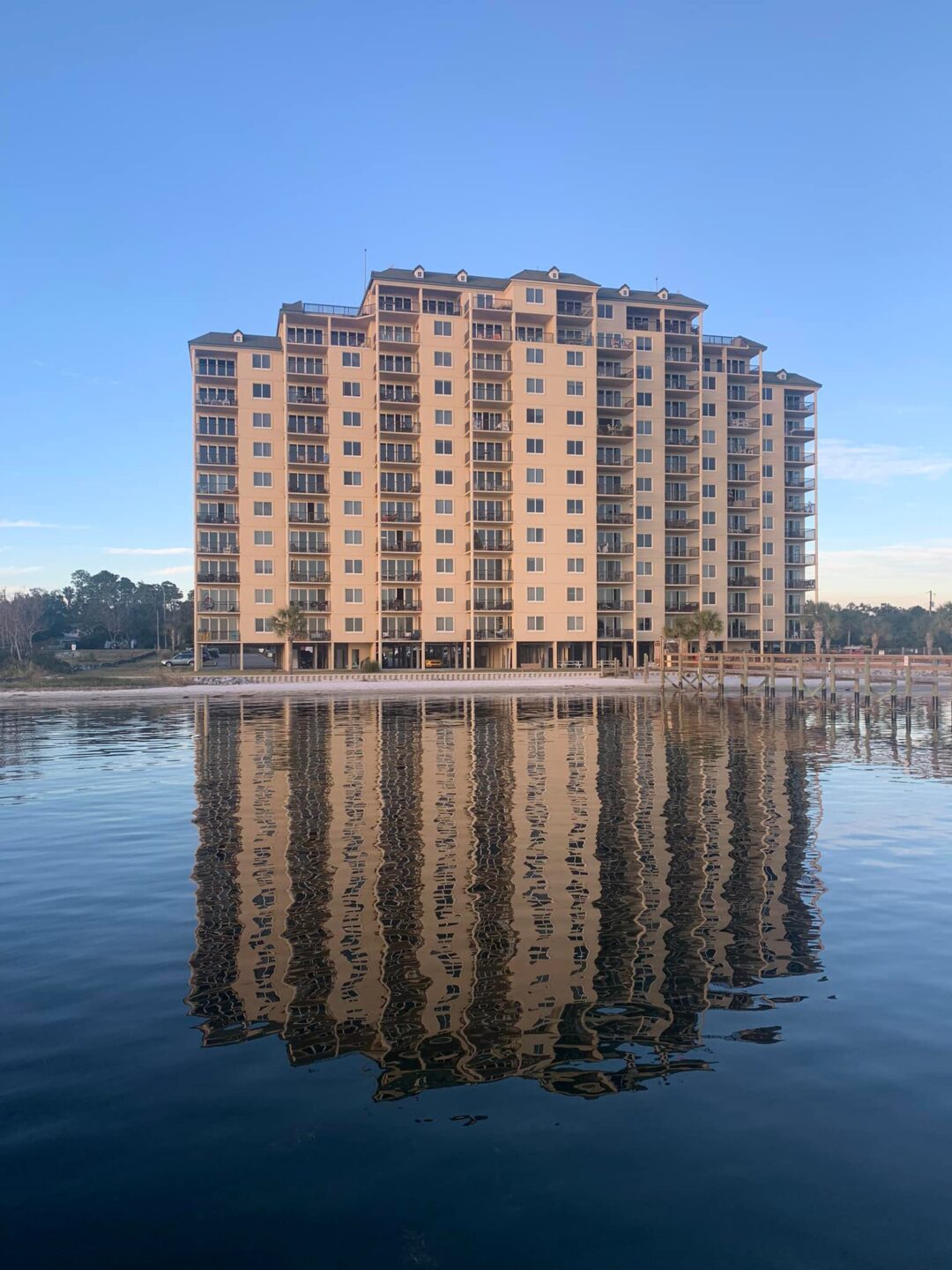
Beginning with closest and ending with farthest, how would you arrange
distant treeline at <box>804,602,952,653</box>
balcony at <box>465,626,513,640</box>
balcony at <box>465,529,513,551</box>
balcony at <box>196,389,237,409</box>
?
balcony at <box>465,626,513,640</box>
balcony at <box>465,529,513,551</box>
balcony at <box>196,389,237,409</box>
distant treeline at <box>804,602,952,653</box>

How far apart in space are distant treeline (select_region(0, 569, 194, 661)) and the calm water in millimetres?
106892

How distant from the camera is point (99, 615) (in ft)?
509

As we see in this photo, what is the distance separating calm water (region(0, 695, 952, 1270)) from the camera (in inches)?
205

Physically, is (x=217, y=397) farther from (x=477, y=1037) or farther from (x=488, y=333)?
(x=477, y=1037)

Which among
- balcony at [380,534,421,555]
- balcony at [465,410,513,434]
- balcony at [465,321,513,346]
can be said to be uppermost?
balcony at [465,321,513,346]

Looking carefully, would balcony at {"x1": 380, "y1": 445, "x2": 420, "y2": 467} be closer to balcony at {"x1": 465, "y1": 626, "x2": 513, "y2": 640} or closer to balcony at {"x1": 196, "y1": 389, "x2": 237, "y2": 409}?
balcony at {"x1": 196, "y1": 389, "x2": 237, "y2": 409}

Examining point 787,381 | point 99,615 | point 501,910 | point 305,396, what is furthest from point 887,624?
point 501,910

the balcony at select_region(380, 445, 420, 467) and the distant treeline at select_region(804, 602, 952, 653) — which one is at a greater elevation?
the balcony at select_region(380, 445, 420, 467)

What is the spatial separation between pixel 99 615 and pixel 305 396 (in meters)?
86.1

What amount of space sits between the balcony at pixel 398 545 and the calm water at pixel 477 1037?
6997cm

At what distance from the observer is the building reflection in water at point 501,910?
24.4ft

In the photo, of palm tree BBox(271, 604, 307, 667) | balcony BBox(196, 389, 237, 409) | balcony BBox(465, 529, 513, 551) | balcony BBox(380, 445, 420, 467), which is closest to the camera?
palm tree BBox(271, 604, 307, 667)

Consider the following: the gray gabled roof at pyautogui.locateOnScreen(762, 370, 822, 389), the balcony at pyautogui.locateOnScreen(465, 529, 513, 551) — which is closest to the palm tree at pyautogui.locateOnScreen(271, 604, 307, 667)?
the balcony at pyautogui.locateOnScreen(465, 529, 513, 551)

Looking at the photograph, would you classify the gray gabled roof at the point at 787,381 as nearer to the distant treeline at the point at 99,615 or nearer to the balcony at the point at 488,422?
the balcony at the point at 488,422
